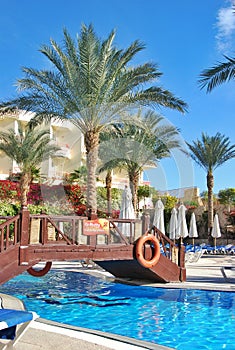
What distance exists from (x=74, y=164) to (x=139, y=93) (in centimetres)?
2804

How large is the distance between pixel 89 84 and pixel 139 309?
9668 mm

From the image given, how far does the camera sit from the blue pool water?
7484 mm

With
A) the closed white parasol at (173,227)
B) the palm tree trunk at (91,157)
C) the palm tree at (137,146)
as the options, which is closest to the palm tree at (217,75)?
the palm tree trunk at (91,157)

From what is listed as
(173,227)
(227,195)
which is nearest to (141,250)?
(173,227)

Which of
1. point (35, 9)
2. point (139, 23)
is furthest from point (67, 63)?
point (139, 23)

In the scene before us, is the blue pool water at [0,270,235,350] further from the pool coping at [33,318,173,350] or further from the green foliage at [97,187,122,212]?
the green foliage at [97,187,122,212]

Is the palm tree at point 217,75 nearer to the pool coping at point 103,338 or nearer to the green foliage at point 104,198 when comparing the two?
the pool coping at point 103,338

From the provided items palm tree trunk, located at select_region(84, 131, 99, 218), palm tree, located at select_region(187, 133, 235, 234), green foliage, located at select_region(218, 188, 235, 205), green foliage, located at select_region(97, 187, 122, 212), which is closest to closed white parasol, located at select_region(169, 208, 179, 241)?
palm tree trunk, located at select_region(84, 131, 99, 218)

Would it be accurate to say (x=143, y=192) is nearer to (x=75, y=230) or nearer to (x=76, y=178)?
(x=76, y=178)

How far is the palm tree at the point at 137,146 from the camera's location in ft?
82.1

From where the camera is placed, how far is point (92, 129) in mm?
16859

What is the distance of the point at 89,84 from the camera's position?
54.0 feet

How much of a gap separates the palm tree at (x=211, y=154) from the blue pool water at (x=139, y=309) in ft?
57.6

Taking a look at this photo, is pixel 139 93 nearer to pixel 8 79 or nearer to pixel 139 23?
pixel 139 23
